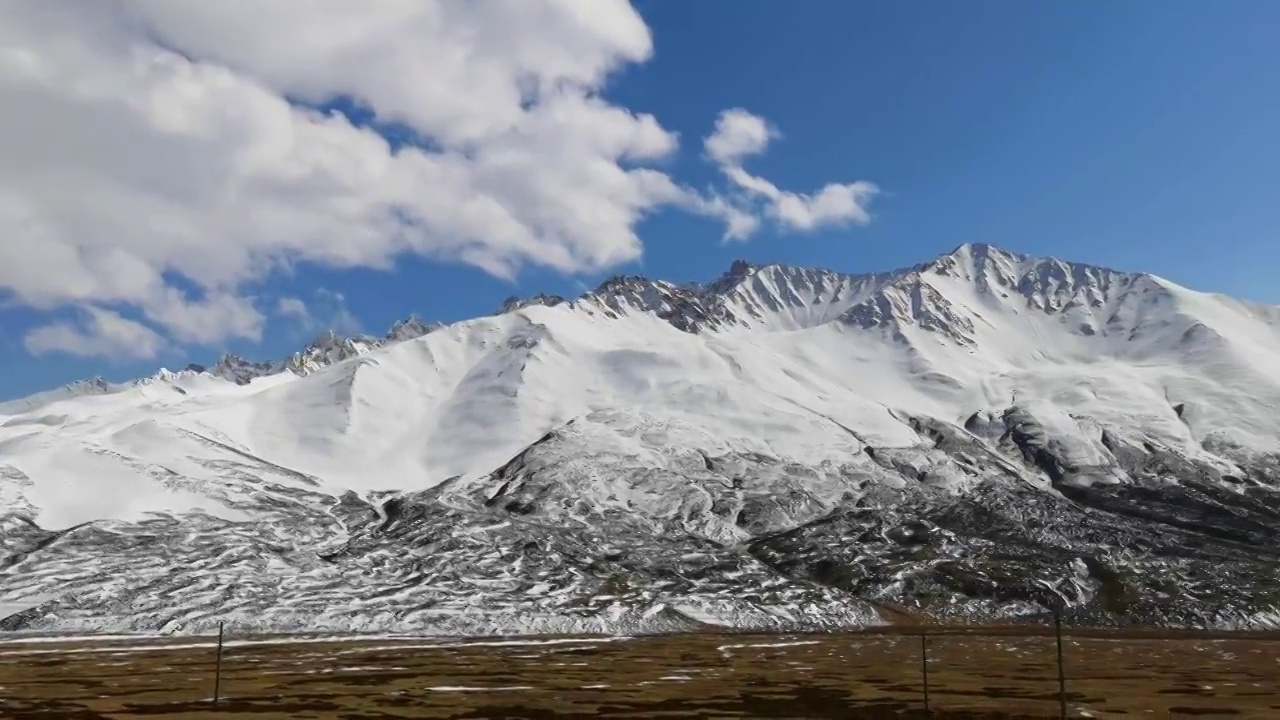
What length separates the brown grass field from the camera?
280 ft

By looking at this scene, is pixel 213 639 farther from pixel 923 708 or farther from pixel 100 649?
pixel 923 708

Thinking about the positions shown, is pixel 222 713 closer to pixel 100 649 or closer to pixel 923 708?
pixel 923 708

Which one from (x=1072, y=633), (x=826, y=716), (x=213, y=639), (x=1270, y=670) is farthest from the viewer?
(x=1072, y=633)

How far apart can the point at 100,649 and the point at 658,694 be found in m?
98.5

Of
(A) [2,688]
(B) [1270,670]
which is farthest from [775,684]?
(A) [2,688]

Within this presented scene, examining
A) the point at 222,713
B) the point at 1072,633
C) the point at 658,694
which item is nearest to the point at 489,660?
the point at 658,694

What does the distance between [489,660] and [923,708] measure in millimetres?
66991

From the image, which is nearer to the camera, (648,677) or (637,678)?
(637,678)

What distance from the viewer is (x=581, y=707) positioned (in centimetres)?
8619

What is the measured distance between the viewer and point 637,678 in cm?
11144

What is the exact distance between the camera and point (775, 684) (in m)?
104

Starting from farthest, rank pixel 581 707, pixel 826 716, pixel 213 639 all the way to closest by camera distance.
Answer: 1. pixel 213 639
2. pixel 581 707
3. pixel 826 716

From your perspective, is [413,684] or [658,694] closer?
[658,694]

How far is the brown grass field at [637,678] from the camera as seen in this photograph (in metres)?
85.4
